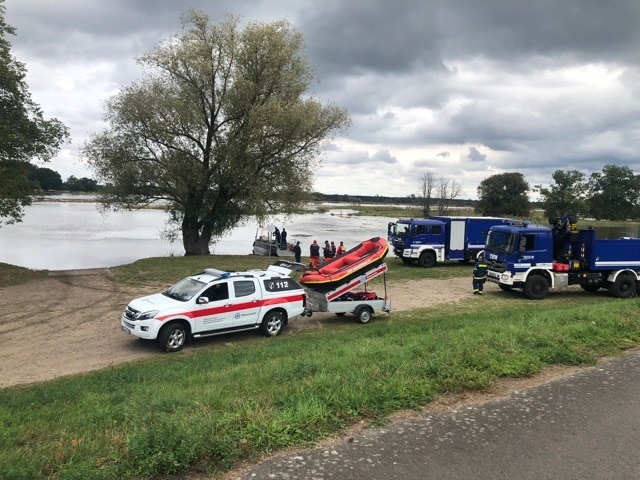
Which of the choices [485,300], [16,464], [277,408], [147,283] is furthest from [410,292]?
[16,464]

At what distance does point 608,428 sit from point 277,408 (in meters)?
3.43

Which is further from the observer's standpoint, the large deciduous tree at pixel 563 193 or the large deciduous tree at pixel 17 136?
the large deciduous tree at pixel 563 193

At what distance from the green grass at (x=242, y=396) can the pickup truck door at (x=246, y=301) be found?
2.04 metres

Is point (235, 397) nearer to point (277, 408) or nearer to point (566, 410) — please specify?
point (277, 408)

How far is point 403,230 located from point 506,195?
69843 millimetres

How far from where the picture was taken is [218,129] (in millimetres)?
30062

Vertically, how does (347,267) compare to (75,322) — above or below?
above

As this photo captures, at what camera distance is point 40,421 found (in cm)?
574

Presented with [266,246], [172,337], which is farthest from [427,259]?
[172,337]

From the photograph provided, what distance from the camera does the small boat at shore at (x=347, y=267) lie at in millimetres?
14492

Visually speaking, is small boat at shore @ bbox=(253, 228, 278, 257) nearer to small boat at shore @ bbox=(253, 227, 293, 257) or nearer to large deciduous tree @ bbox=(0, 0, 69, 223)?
small boat at shore @ bbox=(253, 227, 293, 257)

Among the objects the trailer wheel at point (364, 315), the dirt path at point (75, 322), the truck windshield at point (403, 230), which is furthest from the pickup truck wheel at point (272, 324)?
the truck windshield at point (403, 230)

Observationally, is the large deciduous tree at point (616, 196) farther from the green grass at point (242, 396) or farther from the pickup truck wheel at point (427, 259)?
the green grass at point (242, 396)

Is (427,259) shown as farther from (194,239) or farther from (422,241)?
(194,239)
